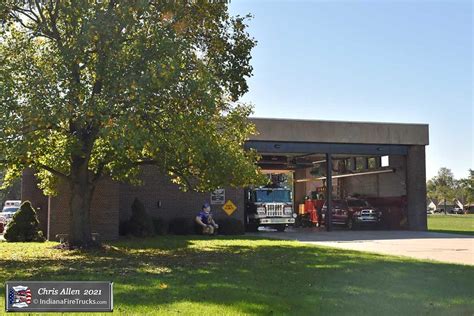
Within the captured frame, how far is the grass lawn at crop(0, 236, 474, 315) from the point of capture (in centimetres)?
886

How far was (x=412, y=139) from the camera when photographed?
34500mm

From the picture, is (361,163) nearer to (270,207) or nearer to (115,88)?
(270,207)

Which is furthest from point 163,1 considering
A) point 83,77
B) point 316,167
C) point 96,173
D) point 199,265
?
point 316,167

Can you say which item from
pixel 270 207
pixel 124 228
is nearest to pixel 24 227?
pixel 124 228

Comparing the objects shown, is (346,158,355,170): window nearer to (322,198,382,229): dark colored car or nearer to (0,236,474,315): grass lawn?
(322,198,382,229): dark colored car

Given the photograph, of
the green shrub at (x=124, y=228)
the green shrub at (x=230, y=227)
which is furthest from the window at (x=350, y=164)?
the green shrub at (x=124, y=228)

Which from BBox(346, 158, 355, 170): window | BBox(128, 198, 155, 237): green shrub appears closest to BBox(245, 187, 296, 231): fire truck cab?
BBox(128, 198, 155, 237): green shrub

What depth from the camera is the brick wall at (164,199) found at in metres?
29.3

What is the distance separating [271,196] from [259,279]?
68.5 feet

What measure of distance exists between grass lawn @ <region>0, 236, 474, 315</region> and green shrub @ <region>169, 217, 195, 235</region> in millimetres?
10392

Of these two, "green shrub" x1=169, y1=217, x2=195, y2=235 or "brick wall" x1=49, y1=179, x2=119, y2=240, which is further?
"green shrub" x1=169, y1=217, x2=195, y2=235

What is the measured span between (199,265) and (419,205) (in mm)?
23035

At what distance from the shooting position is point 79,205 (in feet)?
60.3

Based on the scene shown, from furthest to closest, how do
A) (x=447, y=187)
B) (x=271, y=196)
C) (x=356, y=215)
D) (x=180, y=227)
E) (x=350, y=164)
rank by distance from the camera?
(x=447, y=187)
(x=350, y=164)
(x=356, y=215)
(x=271, y=196)
(x=180, y=227)
